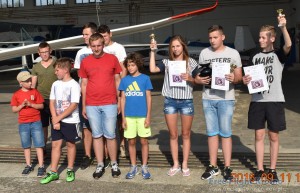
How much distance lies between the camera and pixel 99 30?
4.38 meters

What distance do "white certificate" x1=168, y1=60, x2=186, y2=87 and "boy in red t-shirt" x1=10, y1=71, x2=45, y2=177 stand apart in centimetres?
159

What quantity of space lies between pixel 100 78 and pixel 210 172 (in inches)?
60.9

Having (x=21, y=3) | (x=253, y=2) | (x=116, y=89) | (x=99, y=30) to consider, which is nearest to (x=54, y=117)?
(x=116, y=89)

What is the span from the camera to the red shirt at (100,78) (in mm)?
3973

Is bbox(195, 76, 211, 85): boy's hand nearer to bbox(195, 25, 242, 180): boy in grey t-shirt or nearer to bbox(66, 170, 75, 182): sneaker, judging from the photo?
bbox(195, 25, 242, 180): boy in grey t-shirt

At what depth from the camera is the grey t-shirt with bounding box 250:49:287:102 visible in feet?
12.0

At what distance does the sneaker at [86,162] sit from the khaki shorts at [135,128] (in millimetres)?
784

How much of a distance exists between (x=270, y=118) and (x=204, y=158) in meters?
1.19

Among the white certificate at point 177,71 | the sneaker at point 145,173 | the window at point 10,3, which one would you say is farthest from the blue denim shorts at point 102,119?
the window at point 10,3

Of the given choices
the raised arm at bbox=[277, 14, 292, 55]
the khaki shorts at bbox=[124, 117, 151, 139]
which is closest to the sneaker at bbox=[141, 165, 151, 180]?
the khaki shorts at bbox=[124, 117, 151, 139]

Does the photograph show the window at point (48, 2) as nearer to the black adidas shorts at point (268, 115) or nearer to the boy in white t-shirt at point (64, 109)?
the boy in white t-shirt at point (64, 109)

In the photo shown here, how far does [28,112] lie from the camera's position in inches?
169

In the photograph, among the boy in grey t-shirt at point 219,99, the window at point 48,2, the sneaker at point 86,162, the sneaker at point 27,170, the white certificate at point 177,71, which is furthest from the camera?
the window at point 48,2

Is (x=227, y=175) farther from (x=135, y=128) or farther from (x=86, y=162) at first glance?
(x=86, y=162)
